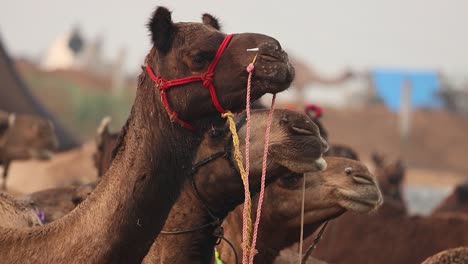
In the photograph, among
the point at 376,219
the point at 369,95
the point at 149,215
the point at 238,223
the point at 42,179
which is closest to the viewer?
the point at 149,215

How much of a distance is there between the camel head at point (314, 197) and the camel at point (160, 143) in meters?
1.93

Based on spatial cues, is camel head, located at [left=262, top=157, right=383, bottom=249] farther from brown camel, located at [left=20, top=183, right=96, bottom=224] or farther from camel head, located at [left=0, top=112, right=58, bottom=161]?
camel head, located at [left=0, top=112, right=58, bottom=161]

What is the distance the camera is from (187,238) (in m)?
5.52

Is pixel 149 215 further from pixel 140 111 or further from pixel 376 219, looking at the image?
pixel 376 219

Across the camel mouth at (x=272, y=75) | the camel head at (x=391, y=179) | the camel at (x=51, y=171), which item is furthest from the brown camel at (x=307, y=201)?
the camel at (x=51, y=171)

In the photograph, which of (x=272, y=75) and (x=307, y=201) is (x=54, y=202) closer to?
(x=307, y=201)

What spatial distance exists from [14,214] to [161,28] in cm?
158

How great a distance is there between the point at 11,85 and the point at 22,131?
9864 millimetres

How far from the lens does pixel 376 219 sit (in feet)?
37.2

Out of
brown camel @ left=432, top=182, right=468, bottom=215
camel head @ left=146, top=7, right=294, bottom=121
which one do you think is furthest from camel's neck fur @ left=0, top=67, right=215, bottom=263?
brown camel @ left=432, top=182, right=468, bottom=215

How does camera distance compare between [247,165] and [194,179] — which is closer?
[247,165]

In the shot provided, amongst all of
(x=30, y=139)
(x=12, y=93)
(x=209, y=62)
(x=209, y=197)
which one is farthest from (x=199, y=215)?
(x=12, y=93)

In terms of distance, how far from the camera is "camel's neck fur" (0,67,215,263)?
4.40 metres

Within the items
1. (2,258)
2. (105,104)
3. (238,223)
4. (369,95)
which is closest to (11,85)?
(238,223)
